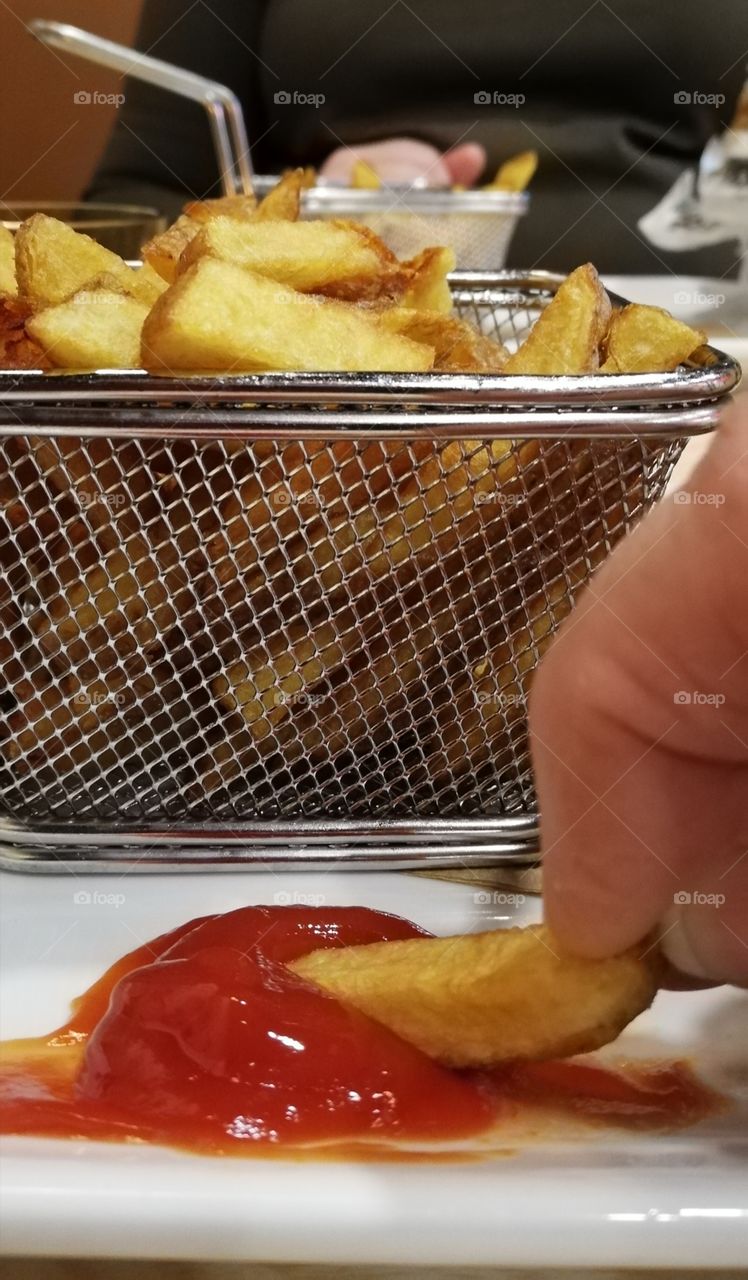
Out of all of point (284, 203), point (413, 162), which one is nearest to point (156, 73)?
point (284, 203)

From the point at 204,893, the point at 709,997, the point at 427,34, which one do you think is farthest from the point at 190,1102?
the point at 427,34

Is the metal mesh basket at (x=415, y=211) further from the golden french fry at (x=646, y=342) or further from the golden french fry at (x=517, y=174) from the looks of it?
the golden french fry at (x=646, y=342)

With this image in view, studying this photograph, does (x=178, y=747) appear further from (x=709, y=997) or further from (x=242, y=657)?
(x=709, y=997)

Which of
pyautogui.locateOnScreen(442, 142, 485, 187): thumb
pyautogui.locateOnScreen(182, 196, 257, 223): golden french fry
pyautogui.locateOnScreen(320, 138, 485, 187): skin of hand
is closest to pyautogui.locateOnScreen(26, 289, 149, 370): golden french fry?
pyautogui.locateOnScreen(182, 196, 257, 223): golden french fry

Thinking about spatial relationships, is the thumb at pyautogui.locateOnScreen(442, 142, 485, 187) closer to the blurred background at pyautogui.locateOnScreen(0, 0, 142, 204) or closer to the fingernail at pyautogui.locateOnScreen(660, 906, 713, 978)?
the blurred background at pyautogui.locateOnScreen(0, 0, 142, 204)

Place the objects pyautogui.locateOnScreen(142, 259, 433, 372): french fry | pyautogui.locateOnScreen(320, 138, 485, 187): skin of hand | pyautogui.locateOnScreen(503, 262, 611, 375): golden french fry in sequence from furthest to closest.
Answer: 1. pyautogui.locateOnScreen(320, 138, 485, 187): skin of hand
2. pyautogui.locateOnScreen(503, 262, 611, 375): golden french fry
3. pyautogui.locateOnScreen(142, 259, 433, 372): french fry

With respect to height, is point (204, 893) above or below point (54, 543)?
below
